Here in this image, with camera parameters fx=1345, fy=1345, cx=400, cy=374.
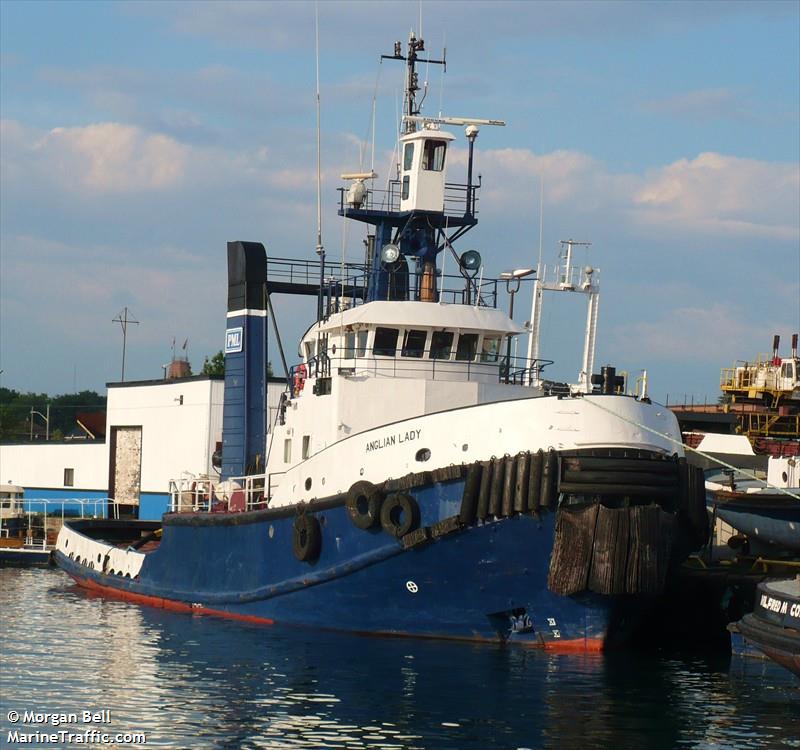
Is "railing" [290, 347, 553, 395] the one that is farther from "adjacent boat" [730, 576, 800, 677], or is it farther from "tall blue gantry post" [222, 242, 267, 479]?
"adjacent boat" [730, 576, 800, 677]

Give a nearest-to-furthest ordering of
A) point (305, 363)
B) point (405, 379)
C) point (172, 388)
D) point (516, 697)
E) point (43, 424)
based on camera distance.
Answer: point (516, 697) → point (405, 379) → point (305, 363) → point (172, 388) → point (43, 424)

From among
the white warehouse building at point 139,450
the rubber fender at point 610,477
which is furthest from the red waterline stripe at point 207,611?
the white warehouse building at point 139,450

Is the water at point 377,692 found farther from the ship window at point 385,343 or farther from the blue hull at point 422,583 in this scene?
the ship window at point 385,343

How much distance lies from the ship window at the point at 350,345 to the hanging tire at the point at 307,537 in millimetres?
3598

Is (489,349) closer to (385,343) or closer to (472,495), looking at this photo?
(385,343)

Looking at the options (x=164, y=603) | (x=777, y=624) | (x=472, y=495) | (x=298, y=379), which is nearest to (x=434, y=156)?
(x=298, y=379)

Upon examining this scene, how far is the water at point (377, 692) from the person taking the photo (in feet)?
48.7

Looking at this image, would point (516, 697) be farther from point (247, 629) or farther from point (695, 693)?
point (247, 629)

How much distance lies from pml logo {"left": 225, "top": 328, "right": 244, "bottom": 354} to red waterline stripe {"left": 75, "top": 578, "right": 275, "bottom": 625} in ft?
18.1

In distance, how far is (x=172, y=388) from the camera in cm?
4194

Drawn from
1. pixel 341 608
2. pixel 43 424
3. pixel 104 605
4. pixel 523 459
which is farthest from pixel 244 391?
pixel 43 424

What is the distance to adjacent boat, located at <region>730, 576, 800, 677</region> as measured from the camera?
1623 cm

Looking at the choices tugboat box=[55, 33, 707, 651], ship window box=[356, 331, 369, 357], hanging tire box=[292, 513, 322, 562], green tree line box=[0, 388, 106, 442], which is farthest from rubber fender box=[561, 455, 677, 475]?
green tree line box=[0, 388, 106, 442]

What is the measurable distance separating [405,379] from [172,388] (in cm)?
1998
